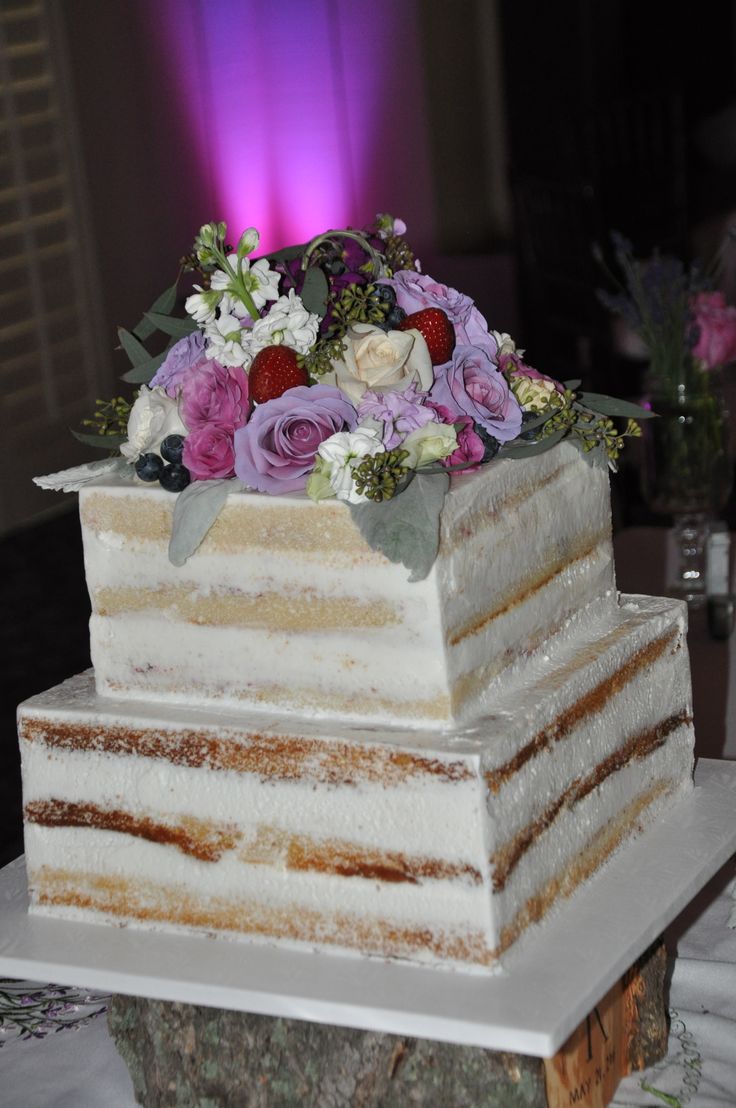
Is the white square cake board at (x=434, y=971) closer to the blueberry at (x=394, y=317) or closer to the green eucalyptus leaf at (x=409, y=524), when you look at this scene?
the green eucalyptus leaf at (x=409, y=524)

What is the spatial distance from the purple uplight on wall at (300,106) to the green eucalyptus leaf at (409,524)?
554 cm

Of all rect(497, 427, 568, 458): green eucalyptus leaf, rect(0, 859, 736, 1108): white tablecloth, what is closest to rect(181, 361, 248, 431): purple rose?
rect(497, 427, 568, 458): green eucalyptus leaf

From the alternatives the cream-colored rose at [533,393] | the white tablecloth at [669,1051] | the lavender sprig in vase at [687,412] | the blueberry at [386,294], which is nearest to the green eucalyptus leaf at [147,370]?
the blueberry at [386,294]

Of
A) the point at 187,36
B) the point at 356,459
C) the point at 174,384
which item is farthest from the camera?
the point at 187,36

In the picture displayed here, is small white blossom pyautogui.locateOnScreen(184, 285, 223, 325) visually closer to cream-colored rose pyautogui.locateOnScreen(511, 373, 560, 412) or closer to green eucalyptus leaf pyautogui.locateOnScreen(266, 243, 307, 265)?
A: green eucalyptus leaf pyautogui.locateOnScreen(266, 243, 307, 265)

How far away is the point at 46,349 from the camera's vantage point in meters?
6.11

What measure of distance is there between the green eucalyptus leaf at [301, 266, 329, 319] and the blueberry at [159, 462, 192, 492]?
0.19 metres

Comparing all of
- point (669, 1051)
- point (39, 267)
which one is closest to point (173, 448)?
point (669, 1051)

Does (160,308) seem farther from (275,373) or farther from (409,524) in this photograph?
(409,524)

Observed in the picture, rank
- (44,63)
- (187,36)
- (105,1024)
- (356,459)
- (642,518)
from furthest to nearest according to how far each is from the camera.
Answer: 1. (187,36)
2. (44,63)
3. (642,518)
4. (105,1024)
5. (356,459)

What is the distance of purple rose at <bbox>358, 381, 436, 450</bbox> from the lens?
1286 mm

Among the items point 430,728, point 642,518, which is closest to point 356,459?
point 430,728

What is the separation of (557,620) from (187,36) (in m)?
5.55

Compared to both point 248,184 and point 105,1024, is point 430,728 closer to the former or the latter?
point 105,1024
